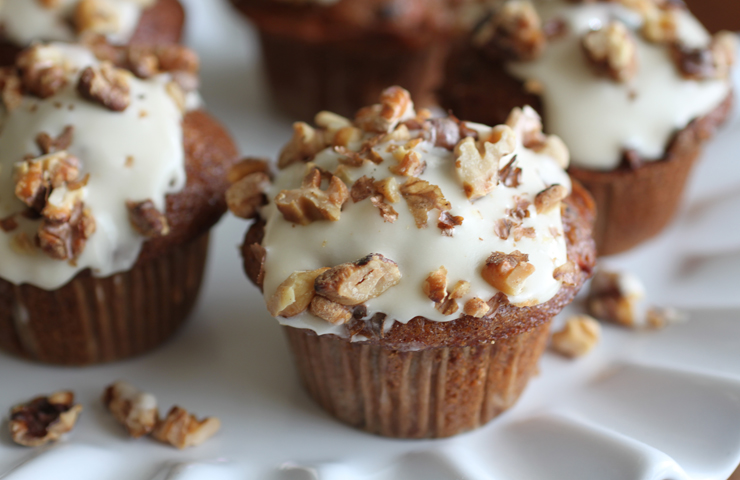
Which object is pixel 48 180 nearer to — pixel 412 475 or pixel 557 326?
pixel 412 475

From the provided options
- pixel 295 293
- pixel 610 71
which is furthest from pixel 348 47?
pixel 295 293

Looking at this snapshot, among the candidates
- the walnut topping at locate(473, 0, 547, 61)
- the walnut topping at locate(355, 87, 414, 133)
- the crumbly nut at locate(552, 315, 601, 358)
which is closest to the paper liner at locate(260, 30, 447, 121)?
the walnut topping at locate(473, 0, 547, 61)

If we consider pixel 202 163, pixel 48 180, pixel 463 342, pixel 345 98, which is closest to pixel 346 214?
pixel 463 342

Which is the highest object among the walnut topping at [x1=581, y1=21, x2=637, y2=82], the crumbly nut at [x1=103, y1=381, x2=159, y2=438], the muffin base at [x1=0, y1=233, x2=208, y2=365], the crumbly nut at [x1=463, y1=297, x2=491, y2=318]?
the walnut topping at [x1=581, y1=21, x2=637, y2=82]

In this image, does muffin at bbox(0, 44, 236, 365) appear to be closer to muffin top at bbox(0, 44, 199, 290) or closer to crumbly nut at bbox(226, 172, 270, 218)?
muffin top at bbox(0, 44, 199, 290)

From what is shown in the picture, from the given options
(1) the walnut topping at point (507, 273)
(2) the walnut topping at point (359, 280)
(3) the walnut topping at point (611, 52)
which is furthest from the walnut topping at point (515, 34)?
(2) the walnut topping at point (359, 280)

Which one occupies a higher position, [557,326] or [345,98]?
[345,98]
